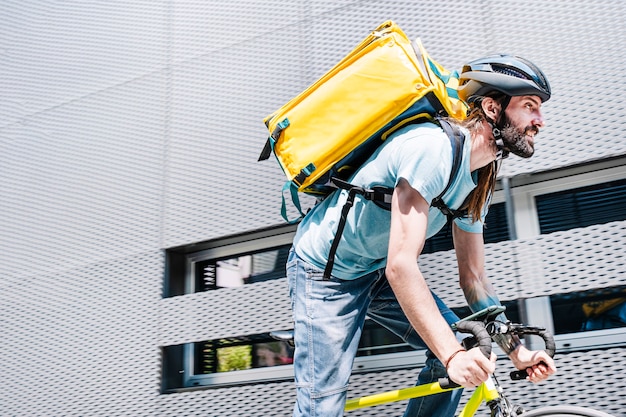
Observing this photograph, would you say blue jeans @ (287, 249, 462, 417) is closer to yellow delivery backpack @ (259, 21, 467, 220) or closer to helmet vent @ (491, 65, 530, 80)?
yellow delivery backpack @ (259, 21, 467, 220)

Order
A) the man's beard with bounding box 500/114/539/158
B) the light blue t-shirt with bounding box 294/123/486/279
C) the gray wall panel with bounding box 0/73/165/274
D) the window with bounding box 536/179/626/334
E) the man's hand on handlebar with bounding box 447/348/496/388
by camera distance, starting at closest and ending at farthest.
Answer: the man's hand on handlebar with bounding box 447/348/496/388
the light blue t-shirt with bounding box 294/123/486/279
the man's beard with bounding box 500/114/539/158
the window with bounding box 536/179/626/334
the gray wall panel with bounding box 0/73/165/274

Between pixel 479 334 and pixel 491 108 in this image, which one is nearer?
pixel 479 334

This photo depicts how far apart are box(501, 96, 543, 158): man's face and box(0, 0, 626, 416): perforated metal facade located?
697mm

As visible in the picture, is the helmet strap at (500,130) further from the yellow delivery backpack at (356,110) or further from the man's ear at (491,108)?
the yellow delivery backpack at (356,110)

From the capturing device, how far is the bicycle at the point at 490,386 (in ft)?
5.24

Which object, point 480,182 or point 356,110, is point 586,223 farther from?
point 356,110

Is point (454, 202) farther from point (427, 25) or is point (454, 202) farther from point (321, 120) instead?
point (427, 25)

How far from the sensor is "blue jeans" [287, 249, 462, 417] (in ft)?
6.12

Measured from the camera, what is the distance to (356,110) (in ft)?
6.31

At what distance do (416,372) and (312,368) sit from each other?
34.6 inches

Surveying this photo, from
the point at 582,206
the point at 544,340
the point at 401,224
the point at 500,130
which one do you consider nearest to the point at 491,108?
the point at 500,130

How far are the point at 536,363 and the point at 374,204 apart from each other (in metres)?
0.61

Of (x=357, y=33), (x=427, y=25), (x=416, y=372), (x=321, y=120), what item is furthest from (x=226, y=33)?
(x=416, y=372)

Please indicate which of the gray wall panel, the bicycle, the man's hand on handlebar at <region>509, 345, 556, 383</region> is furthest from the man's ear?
the gray wall panel
